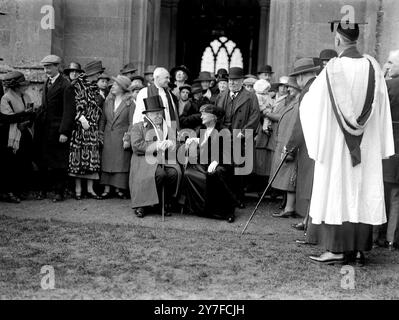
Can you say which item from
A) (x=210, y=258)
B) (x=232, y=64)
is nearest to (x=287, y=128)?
(x=210, y=258)

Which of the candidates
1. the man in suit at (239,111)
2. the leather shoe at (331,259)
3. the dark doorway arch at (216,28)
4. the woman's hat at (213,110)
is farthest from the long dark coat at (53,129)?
the dark doorway arch at (216,28)

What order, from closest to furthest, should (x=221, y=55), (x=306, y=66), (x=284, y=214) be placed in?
1. (x=306, y=66)
2. (x=284, y=214)
3. (x=221, y=55)

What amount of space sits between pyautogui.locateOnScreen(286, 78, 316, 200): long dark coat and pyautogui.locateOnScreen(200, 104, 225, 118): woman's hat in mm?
1433

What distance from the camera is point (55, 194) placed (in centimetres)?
834

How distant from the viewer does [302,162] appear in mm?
6844

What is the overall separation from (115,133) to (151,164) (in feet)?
3.88

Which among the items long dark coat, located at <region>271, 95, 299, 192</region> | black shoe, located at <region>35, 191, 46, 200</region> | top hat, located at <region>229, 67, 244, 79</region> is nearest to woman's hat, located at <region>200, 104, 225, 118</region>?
top hat, located at <region>229, 67, 244, 79</region>

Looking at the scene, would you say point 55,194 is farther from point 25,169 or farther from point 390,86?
point 390,86

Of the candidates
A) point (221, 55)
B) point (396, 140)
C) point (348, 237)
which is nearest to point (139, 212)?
point (348, 237)

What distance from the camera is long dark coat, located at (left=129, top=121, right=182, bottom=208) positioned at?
7.47m

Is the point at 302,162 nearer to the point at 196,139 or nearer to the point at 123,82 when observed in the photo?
the point at 196,139

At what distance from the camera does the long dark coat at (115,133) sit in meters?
8.45

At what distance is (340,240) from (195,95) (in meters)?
4.47

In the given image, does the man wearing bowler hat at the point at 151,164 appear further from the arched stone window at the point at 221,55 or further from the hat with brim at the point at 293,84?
the arched stone window at the point at 221,55
